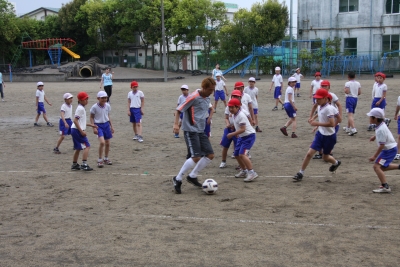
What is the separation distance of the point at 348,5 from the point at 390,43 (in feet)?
16.7

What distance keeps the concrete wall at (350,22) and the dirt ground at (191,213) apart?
33752mm

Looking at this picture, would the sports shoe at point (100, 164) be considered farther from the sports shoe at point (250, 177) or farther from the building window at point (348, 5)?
the building window at point (348, 5)

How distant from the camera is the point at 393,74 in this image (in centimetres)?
4156

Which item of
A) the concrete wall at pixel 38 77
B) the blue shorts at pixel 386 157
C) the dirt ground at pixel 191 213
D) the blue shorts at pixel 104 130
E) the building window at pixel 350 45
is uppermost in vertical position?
the building window at pixel 350 45

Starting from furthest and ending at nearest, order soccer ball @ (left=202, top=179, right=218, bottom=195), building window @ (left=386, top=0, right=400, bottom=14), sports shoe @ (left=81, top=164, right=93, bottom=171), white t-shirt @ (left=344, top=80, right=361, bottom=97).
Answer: building window @ (left=386, top=0, right=400, bottom=14), white t-shirt @ (left=344, top=80, right=361, bottom=97), sports shoe @ (left=81, top=164, right=93, bottom=171), soccer ball @ (left=202, top=179, right=218, bottom=195)

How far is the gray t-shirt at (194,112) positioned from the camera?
823 centimetres

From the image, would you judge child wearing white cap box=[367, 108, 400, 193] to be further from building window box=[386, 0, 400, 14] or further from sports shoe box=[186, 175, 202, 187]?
building window box=[386, 0, 400, 14]

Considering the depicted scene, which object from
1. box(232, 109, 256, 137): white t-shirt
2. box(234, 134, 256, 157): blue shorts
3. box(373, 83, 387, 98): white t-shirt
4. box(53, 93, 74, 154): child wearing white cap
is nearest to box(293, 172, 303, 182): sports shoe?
box(234, 134, 256, 157): blue shorts

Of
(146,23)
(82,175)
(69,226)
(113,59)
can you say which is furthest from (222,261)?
(113,59)

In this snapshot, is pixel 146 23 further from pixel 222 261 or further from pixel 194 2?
pixel 222 261

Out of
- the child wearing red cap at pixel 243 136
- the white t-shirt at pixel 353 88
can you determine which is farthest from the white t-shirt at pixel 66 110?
the white t-shirt at pixel 353 88

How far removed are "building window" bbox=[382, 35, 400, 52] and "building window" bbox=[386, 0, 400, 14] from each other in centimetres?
217

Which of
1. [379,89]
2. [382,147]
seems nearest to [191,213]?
[382,147]

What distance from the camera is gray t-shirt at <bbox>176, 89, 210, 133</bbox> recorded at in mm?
8234
